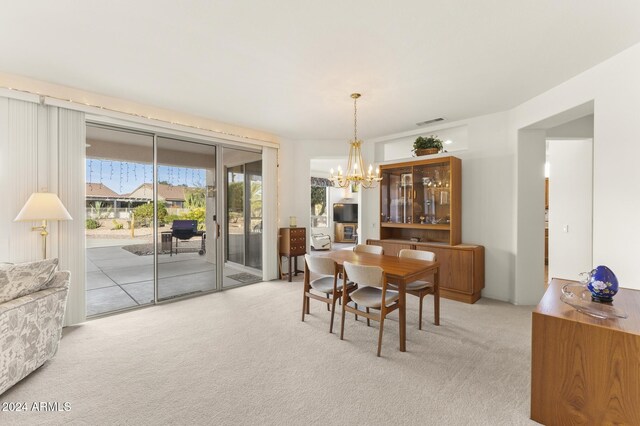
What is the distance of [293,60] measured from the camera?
104 inches

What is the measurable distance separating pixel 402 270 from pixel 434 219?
7.33 feet

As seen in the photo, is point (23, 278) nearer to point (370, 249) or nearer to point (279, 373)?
point (279, 373)

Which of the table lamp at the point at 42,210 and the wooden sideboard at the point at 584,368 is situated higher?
the table lamp at the point at 42,210

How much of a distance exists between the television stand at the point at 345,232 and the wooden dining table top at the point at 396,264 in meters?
7.08

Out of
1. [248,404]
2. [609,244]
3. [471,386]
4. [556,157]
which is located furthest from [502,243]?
[248,404]

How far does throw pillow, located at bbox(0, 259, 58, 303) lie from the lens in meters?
2.14

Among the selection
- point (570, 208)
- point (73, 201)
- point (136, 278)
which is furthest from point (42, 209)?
point (570, 208)

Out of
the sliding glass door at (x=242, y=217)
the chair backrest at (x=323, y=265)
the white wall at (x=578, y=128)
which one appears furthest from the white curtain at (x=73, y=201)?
the white wall at (x=578, y=128)

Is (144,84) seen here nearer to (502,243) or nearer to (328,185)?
(502,243)

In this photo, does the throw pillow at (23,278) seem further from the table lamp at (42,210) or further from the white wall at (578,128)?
the white wall at (578,128)

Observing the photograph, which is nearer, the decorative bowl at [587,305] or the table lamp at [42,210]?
the decorative bowl at [587,305]

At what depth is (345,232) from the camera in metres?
11.0

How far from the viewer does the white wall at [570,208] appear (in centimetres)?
454

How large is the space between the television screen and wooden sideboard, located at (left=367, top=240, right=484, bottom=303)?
6417 millimetres
